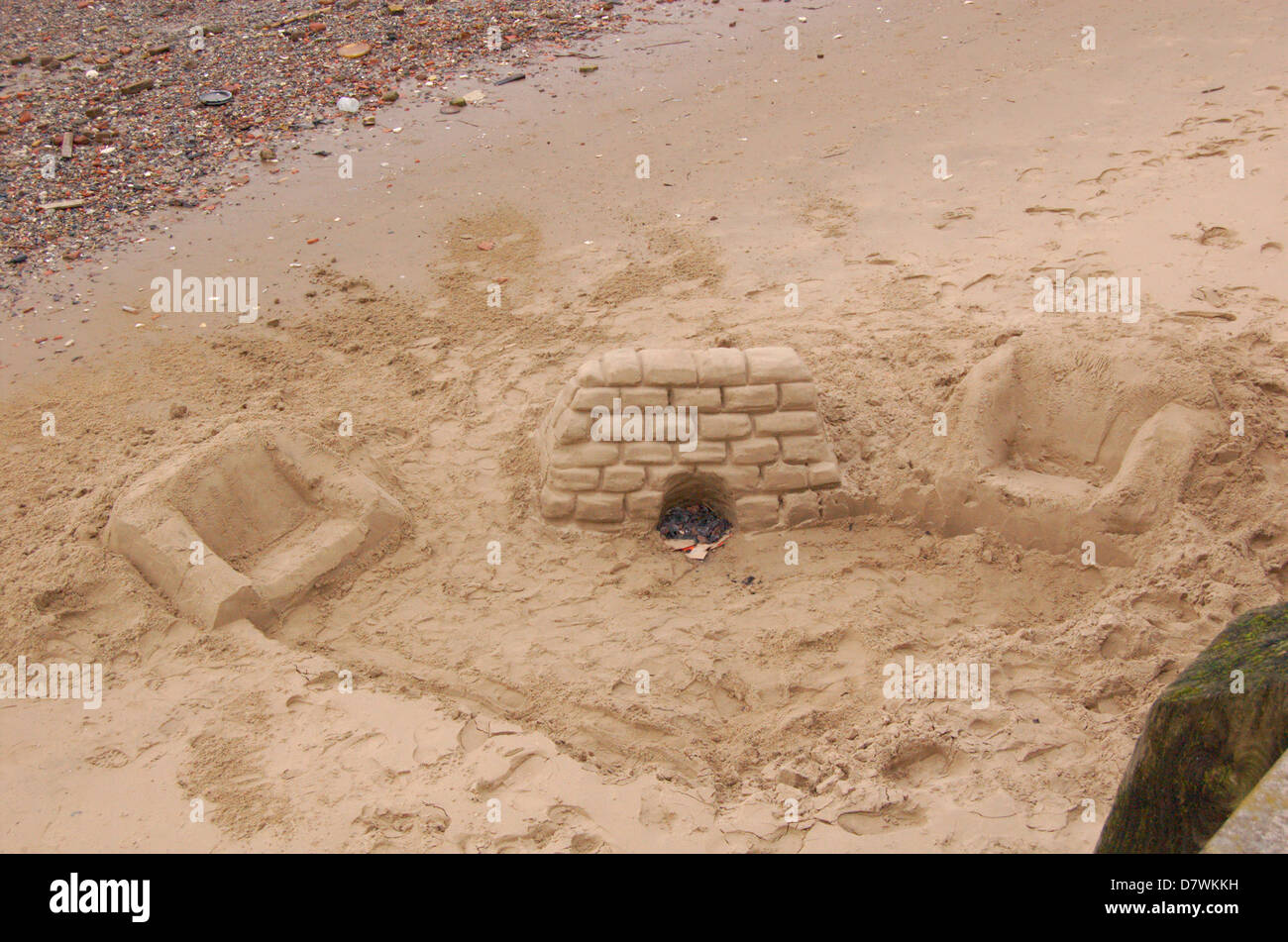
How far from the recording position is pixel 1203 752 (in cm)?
217

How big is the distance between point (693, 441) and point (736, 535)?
45 centimetres

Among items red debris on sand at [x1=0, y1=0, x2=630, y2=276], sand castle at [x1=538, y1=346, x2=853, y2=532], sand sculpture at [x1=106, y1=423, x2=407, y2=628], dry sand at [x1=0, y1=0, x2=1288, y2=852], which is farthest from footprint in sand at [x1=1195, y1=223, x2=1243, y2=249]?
red debris on sand at [x1=0, y1=0, x2=630, y2=276]

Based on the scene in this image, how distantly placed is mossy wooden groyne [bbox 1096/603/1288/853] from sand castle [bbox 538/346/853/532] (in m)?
2.40

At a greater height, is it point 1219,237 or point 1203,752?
point 1219,237

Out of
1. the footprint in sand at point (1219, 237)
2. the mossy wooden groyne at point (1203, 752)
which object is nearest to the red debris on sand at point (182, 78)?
the footprint in sand at point (1219, 237)

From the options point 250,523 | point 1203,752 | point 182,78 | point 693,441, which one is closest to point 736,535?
point 693,441

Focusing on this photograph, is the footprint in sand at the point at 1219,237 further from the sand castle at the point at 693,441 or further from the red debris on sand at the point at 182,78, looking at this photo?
the red debris on sand at the point at 182,78

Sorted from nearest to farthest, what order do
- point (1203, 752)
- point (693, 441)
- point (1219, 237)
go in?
point (1203, 752)
point (693, 441)
point (1219, 237)

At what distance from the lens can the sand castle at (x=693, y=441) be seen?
457cm

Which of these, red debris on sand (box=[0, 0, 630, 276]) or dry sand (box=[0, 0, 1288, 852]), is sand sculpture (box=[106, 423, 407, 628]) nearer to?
dry sand (box=[0, 0, 1288, 852])

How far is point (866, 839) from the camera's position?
305 centimetres

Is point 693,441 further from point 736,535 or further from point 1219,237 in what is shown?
point 1219,237

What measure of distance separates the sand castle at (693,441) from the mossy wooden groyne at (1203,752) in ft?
7.86

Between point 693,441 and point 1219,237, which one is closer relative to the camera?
point 693,441
